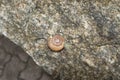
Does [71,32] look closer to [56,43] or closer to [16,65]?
[56,43]

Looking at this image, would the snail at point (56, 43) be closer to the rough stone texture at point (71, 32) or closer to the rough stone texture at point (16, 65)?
the rough stone texture at point (71, 32)

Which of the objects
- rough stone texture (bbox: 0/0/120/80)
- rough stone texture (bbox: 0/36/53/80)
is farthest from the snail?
rough stone texture (bbox: 0/36/53/80)

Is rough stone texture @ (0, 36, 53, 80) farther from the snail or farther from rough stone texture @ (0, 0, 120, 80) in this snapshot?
the snail

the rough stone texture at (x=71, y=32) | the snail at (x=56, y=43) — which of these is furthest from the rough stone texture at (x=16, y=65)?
the snail at (x=56, y=43)

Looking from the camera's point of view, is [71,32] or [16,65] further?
[16,65]

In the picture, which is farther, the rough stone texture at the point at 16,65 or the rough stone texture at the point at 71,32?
the rough stone texture at the point at 16,65

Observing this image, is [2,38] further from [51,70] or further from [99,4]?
[99,4]

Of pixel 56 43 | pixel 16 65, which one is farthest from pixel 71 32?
pixel 16 65
